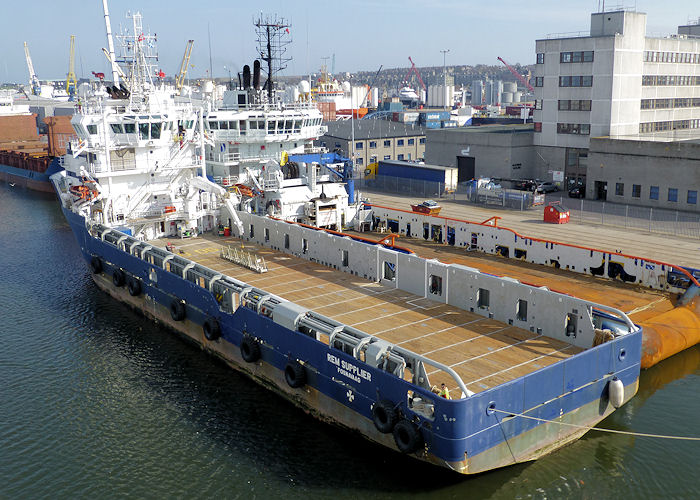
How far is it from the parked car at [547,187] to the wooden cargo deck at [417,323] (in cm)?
3212

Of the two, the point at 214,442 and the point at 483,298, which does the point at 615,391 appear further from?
the point at 214,442

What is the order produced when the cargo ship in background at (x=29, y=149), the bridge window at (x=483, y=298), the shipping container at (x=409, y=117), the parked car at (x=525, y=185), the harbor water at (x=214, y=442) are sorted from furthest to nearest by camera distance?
the shipping container at (x=409, y=117)
the cargo ship in background at (x=29, y=149)
the parked car at (x=525, y=185)
the bridge window at (x=483, y=298)
the harbor water at (x=214, y=442)

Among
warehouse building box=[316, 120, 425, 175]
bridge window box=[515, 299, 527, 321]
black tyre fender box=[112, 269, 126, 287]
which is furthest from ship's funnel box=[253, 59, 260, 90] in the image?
bridge window box=[515, 299, 527, 321]

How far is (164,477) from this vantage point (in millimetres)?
17422

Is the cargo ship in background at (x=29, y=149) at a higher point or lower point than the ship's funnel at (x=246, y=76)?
lower

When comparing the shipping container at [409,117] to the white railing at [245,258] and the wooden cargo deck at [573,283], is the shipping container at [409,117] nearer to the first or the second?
the wooden cargo deck at [573,283]

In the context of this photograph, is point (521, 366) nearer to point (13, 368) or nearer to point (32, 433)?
point (32, 433)

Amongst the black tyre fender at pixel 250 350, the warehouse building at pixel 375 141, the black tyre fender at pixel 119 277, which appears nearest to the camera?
the black tyre fender at pixel 250 350

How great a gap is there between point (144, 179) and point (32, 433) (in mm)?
19032

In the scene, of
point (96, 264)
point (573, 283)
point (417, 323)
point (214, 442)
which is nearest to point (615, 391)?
point (417, 323)

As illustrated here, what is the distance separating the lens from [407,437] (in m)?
15.8

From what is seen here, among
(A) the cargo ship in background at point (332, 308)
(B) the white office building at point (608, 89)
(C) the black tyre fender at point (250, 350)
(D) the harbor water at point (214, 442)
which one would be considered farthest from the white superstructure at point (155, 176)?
(B) the white office building at point (608, 89)

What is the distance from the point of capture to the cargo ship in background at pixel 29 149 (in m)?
74.1

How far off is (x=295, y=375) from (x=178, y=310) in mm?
8730
